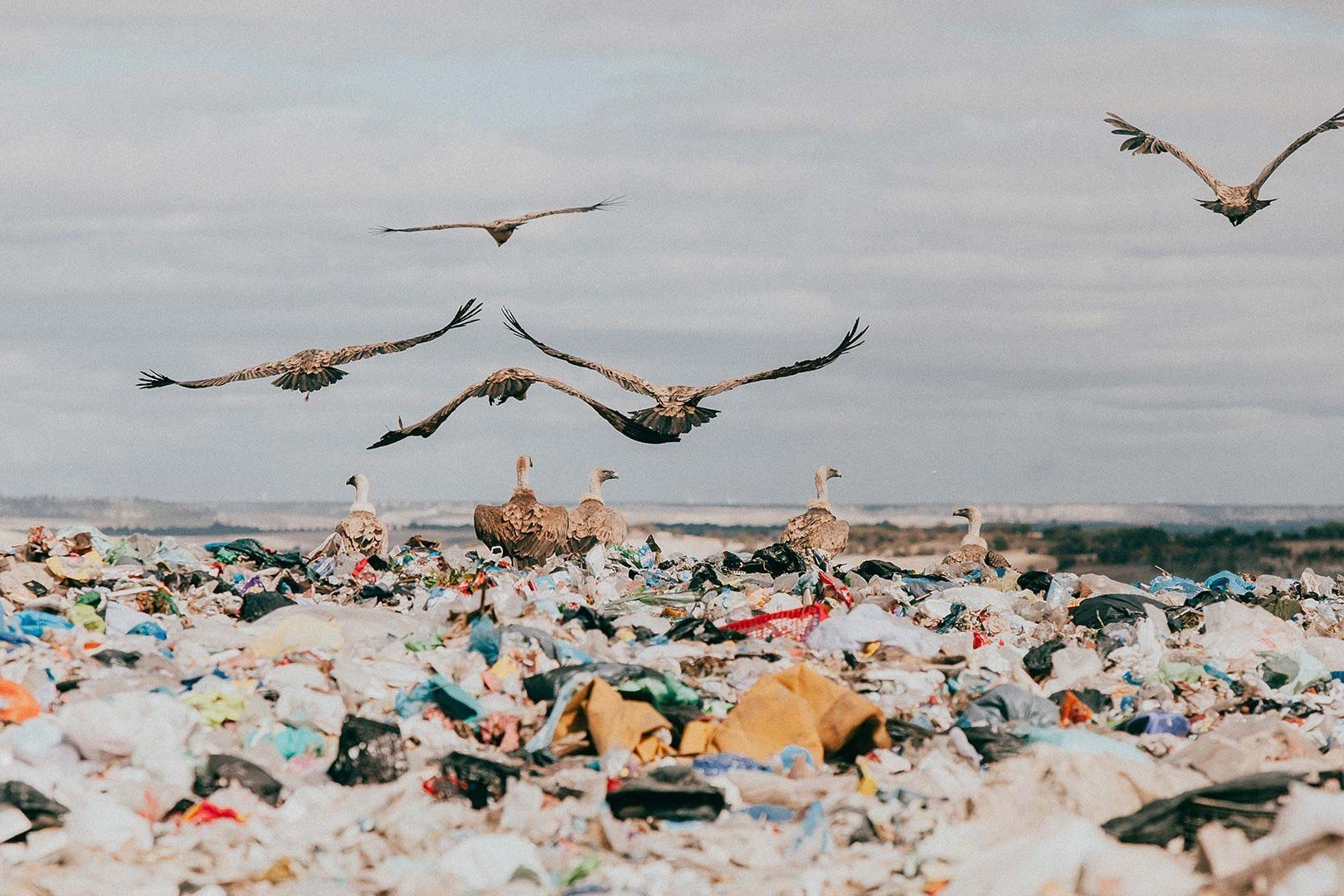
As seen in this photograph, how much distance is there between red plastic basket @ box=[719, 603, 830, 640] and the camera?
29.6 ft

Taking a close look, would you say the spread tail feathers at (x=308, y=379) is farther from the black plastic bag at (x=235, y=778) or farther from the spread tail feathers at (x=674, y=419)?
the black plastic bag at (x=235, y=778)

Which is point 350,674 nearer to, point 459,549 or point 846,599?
point 846,599

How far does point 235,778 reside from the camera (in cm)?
655

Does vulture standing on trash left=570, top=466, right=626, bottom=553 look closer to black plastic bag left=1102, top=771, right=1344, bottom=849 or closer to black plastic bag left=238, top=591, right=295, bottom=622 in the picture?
black plastic bag left=238, top=591, right=295, bottom=622

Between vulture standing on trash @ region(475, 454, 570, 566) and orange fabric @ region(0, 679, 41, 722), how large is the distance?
22.7ft

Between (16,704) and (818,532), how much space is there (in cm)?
988

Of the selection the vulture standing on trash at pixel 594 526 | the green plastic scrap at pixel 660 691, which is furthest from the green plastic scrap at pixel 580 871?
the vulture standing on trash at pixel 594 526

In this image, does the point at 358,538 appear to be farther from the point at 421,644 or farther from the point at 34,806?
the point at 34,806

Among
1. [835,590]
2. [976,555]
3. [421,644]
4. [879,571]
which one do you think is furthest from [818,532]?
[421,644]

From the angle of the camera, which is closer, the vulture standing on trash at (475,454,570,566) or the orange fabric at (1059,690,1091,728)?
the orange fabric at (1059,690,1091,728)

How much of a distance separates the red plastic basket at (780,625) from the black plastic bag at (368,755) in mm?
2683

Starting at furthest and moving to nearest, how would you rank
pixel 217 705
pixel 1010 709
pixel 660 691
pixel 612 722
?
1. pixel 1010 709
2. pixel 660 691
3. pixel 217 705
4. pixel 612 722

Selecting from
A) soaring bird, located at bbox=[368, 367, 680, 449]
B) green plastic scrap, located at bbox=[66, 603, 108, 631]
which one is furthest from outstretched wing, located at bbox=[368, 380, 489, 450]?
green plastic scrap, located at bbox=[66, 603, 108, 631]

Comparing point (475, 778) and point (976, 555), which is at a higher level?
point (976, 555)
